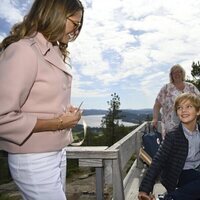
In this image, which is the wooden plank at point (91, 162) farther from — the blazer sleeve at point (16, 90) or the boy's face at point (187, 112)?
the blazer sleeve at point (16, 90)

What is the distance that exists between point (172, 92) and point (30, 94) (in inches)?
177

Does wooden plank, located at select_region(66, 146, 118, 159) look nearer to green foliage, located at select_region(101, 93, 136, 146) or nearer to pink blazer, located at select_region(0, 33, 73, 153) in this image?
pink blazer, located at select_region(0, 33, 73, 153)

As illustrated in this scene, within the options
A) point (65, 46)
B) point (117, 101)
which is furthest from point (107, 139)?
point (65, 46)

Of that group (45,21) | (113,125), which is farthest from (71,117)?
(113,125)

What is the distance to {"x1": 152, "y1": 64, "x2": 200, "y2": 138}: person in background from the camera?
6.05 metres

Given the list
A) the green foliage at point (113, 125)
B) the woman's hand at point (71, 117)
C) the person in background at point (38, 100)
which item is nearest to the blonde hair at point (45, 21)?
the person in background at point (38, 100)

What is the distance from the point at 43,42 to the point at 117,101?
5852 cm

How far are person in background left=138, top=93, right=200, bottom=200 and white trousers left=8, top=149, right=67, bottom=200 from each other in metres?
1.33

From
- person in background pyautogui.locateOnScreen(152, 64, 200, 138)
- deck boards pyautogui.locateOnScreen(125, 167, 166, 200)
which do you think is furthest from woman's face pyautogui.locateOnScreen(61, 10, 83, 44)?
person in background pyautogui.locateOnScreen(152, 64, 200, 138)

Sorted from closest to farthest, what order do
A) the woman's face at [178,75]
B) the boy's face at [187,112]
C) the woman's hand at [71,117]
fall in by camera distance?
the woman's hand at [71,117] → the boy's face at [187,112] → the woman's face at [178,75]

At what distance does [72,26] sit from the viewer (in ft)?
6.86

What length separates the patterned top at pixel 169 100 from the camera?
606 cm

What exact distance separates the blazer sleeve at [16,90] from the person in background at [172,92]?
14.0 ft

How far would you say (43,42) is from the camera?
2.01 m
